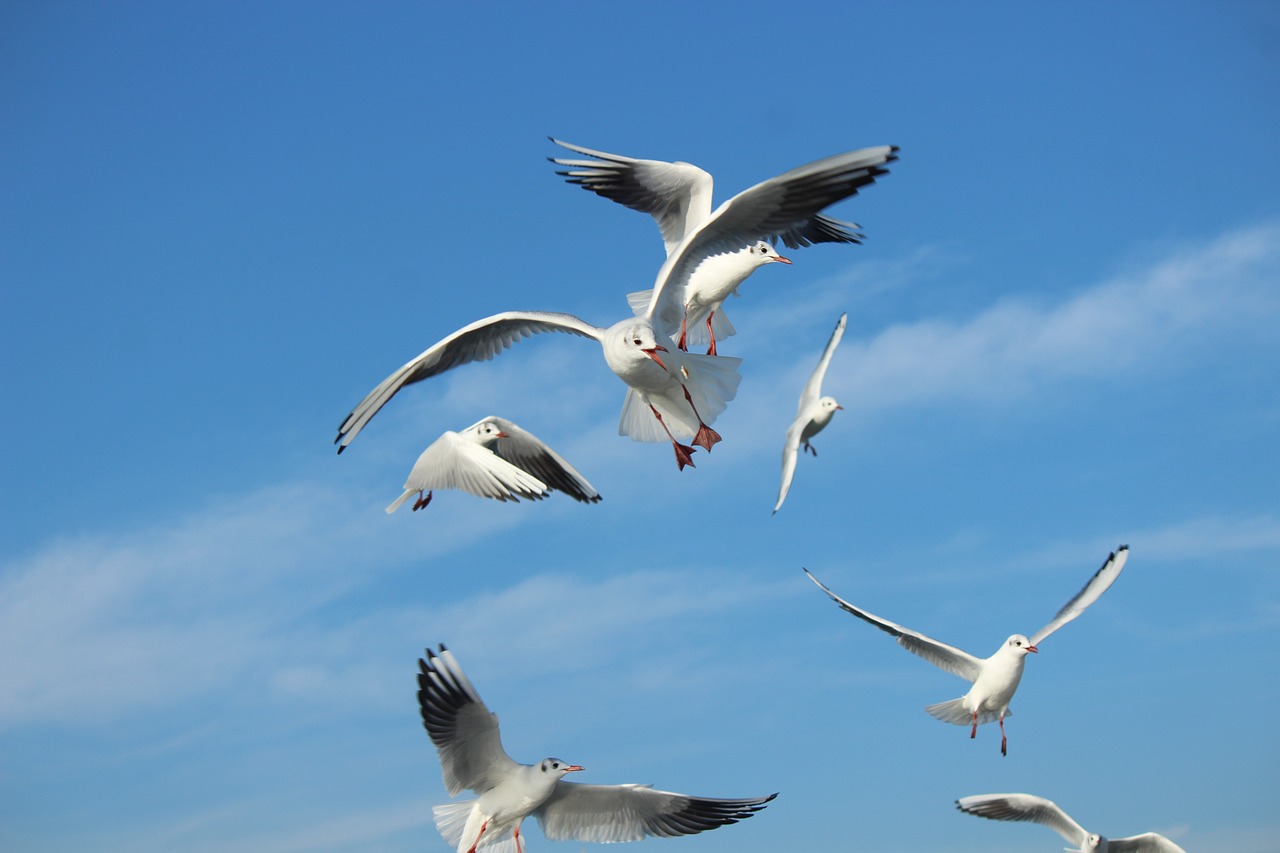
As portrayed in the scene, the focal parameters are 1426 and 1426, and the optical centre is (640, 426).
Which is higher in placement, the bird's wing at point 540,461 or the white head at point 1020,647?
the bird's wing at point 540,461

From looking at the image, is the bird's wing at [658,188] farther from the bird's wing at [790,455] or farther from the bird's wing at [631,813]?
the bird's wing at [631,813]

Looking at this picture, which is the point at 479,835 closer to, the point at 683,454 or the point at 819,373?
the point at 683,454

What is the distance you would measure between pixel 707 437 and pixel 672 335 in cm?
66

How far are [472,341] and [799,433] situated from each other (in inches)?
117

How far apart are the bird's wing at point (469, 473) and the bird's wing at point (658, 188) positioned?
8.38 feet

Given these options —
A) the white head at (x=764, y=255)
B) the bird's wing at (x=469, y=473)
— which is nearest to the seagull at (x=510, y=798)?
the bird's wing at (x=469, y=473)

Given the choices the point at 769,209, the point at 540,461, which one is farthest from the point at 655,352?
the point at 540,461

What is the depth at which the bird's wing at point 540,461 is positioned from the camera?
9383mm

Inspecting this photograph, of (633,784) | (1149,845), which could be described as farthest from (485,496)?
(1149,845)

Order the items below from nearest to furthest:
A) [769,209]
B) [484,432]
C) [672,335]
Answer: [769,209]
[672,335]
[484,432]

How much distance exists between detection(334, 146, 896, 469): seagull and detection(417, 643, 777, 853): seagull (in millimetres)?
1988

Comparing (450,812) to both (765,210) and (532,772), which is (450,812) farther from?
(765,210)

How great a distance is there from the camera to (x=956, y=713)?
417 inches

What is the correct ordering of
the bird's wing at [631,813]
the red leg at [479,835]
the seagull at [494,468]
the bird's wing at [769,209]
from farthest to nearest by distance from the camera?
the seagull at [494,468] → the bird's wing at [631,813] → the red leg at [479,835] → the bird's wing at [769,209]
